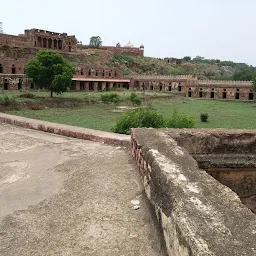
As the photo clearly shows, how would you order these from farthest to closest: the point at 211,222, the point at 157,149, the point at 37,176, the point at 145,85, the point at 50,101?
the point at 145,85 → the point at 50,101 → the point at 37,176 → the point at 157,149 → the point at 211,222

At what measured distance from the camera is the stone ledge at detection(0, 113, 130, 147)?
5.01 m

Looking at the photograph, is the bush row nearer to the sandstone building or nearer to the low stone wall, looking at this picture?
the low stone wall

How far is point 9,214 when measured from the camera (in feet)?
9.25

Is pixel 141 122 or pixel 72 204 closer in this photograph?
pixel 72 204

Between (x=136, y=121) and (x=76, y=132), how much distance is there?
5791 mm

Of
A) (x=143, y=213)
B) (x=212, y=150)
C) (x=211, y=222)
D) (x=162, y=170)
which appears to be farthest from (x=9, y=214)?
(x=212, y=150)

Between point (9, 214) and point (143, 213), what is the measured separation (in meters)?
1.14

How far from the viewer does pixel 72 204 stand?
3012 mm

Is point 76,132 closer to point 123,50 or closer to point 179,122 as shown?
point 179,122

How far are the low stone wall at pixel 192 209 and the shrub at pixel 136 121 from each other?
7595mm

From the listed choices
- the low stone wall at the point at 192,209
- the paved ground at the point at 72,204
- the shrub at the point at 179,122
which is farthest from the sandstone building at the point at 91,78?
the low stone wall at the point at 192,209

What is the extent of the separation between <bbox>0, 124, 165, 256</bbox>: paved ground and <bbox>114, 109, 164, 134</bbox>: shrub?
6.23m

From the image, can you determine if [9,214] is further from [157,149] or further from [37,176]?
[157,149]

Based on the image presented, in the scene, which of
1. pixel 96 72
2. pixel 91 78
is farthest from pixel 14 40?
pixel 91 78
